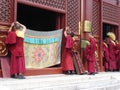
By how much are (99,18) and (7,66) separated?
436cm

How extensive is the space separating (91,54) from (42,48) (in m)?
1.64

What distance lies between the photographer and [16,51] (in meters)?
7.01

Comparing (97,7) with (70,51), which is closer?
(70,51)

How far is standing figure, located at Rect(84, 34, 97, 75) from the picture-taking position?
907cm

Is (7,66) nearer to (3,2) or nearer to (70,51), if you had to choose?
(3,2)

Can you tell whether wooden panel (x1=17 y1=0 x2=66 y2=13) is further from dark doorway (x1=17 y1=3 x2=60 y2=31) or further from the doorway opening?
dark doorway (x1=17 y1=3 x2=60 y2=31)

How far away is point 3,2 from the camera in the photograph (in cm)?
732

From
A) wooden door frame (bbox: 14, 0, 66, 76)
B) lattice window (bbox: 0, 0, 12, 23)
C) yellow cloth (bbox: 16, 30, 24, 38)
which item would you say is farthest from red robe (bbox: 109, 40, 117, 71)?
lattice window (bbox: 0, 0, 12, 23)

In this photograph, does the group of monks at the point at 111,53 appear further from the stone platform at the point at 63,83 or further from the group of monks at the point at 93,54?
the stone platform at the point at 63,83

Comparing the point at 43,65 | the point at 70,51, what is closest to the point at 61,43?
the point at 70,51

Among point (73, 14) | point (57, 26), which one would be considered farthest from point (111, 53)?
point (57, 26)

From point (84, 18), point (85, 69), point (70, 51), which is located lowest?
point (85, 69)

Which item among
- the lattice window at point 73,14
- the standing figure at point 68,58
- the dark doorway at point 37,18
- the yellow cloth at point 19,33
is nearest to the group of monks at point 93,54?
the standing figure at point 68,58

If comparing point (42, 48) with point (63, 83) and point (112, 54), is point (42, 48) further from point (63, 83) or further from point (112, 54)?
point (112, 54)
